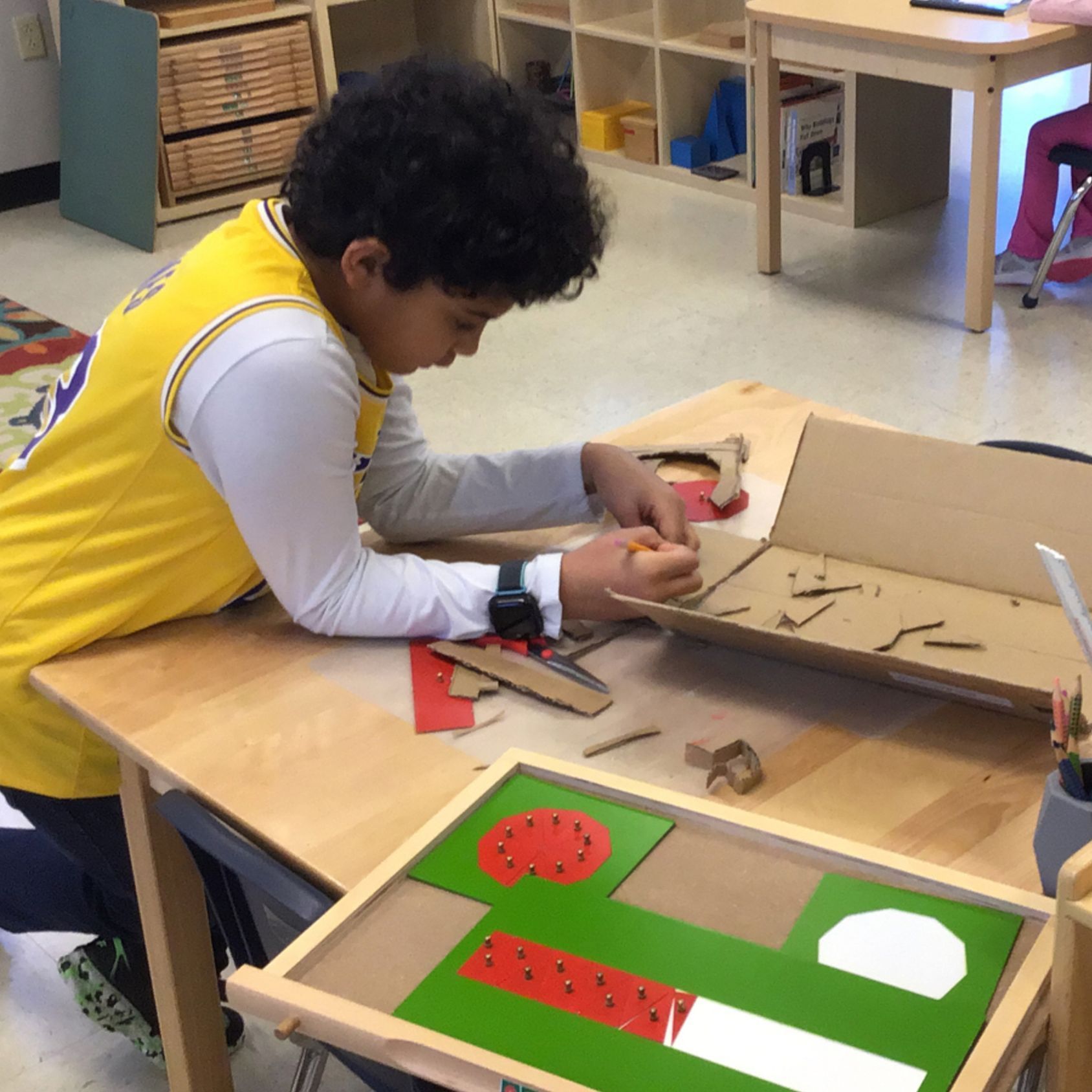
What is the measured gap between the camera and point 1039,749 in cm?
102

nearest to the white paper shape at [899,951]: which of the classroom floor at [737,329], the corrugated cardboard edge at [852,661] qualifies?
the corrugated cardboard edge at [852,661]

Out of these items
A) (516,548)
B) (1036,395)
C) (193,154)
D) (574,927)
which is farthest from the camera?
(193,154)

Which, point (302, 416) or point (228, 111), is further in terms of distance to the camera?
point (228, 111)

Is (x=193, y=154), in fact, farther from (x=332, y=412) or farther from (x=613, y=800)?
(x=613, y=800)

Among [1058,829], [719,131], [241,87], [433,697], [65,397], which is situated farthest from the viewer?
[719,131]

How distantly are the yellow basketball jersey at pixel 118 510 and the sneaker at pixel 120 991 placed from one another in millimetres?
415

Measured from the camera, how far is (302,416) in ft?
3.67

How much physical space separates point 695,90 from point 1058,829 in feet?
14.0

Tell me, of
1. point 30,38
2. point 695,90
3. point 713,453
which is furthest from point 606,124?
point 713,453

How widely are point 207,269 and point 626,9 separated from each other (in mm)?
4105

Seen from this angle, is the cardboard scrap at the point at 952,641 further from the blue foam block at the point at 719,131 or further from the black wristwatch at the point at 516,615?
the blue foam block at the point at 719,131

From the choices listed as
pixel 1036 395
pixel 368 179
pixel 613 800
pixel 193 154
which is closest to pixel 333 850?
pixel 613 800

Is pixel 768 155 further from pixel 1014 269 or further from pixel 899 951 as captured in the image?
pixel 899 951

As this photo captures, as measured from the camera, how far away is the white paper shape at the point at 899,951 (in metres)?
0.77
